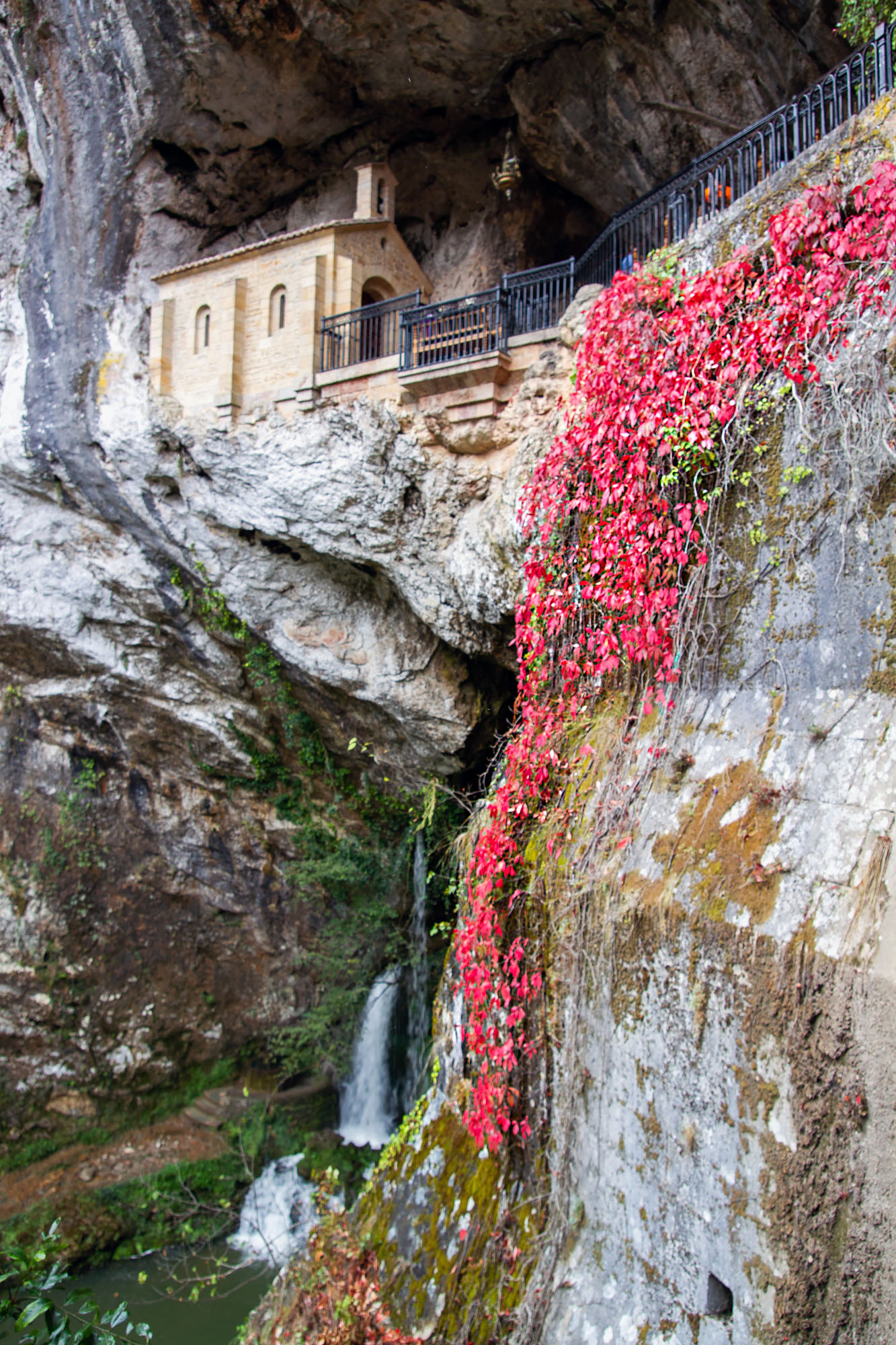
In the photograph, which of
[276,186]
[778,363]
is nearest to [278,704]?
[276,186]

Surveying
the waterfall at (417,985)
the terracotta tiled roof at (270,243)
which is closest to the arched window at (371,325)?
the terracotta tiled roof at (270,243)

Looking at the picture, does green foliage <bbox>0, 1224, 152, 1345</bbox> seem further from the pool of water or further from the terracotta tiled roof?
A: the terracotta tiled roof

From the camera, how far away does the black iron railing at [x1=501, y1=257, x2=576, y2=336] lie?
24.5 ft

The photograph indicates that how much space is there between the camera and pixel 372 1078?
11.4 metres

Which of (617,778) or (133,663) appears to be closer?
(617,778)

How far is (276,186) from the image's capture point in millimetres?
11227

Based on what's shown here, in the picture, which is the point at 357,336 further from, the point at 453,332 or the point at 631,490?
the point at 631,490

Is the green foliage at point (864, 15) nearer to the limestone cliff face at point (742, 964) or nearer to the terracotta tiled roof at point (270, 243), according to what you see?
the limestone cliff face at point (742, 964)

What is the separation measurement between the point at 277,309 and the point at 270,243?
70cm

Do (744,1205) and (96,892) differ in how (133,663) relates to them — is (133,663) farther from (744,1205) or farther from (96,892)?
(744,1205)

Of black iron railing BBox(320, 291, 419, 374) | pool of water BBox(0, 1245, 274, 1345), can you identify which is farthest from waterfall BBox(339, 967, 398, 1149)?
black iron railing BBox(320, 291, 419, 374)

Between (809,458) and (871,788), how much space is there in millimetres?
1518

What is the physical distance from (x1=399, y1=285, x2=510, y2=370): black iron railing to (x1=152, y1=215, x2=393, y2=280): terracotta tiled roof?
5.59ft

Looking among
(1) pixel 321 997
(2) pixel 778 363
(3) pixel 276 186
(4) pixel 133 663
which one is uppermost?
(3) pixel 276 186
